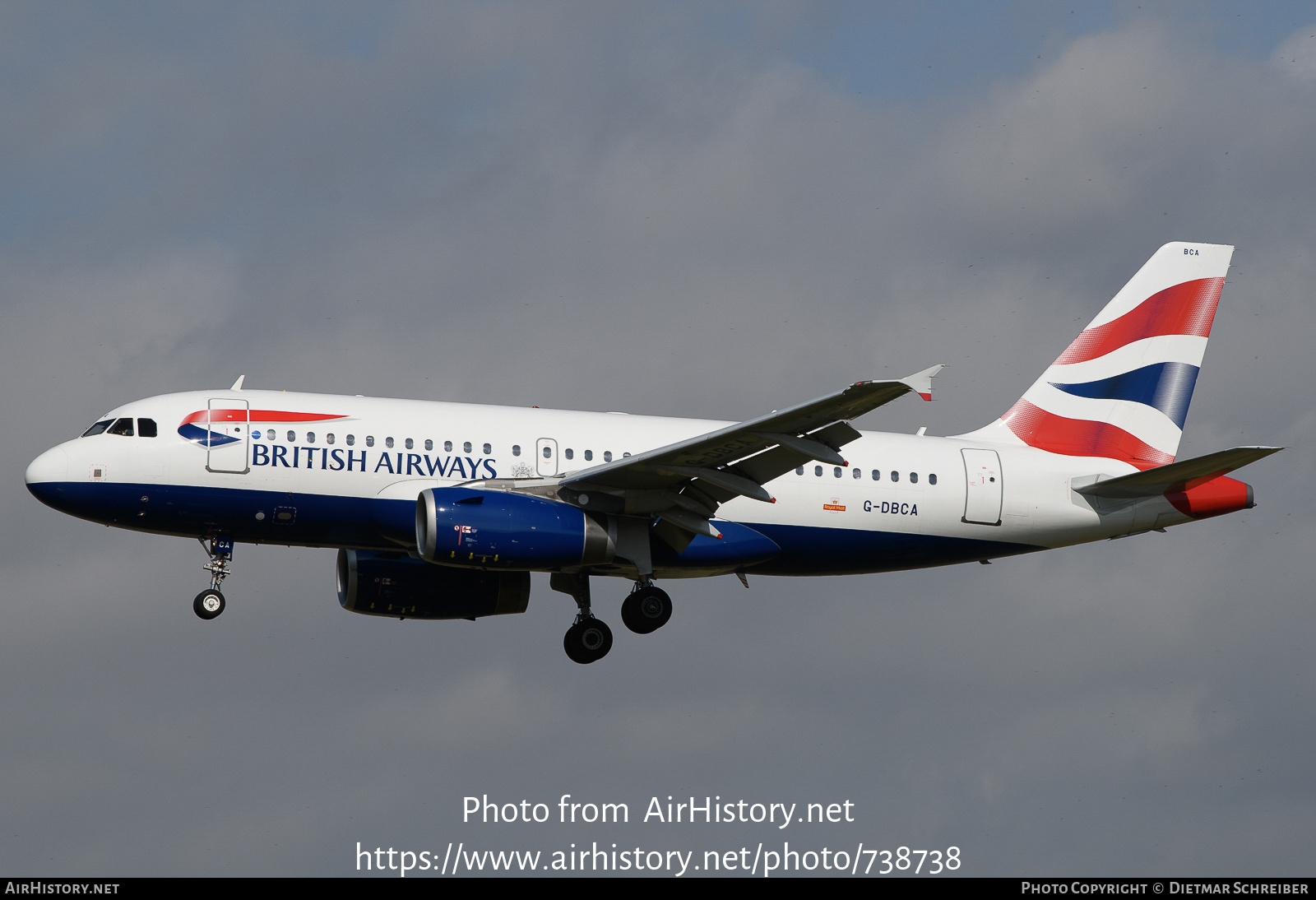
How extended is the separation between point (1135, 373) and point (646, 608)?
13636 mm

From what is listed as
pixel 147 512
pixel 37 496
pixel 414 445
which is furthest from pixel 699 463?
pixel 37 496

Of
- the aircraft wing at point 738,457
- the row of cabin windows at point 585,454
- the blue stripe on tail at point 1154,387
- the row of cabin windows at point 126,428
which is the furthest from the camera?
the blue stripe on tail at point 1154,387

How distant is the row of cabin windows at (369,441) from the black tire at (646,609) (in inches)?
162

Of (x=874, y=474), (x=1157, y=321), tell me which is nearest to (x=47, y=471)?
(x=874, y=474)

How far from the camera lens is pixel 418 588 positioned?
1446 inches

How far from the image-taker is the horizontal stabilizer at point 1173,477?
32.2 m

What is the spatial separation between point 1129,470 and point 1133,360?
3317 mm

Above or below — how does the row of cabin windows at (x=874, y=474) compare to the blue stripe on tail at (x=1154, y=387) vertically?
below

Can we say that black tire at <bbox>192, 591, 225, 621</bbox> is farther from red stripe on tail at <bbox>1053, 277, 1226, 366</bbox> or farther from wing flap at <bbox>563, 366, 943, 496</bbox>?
red stripe on tail at <bbox>1053, 277, 1226, 366</bbox>

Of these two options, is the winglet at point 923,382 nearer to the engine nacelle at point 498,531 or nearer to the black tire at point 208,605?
the engine nacelle at point 498,531

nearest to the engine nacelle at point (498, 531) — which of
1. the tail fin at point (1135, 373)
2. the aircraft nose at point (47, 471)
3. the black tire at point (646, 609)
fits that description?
the black tire at point (646, 609)

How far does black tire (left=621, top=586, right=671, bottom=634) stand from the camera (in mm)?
34625

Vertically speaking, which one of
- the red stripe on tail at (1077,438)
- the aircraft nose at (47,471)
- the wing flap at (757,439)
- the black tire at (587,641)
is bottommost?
the black tire at (587,641)

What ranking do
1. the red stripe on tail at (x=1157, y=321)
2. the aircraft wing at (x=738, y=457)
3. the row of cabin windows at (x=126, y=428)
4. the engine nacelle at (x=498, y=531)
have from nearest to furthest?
the aircraft wing at (x=738, y=457)
the engine nacelle at (x=498, y=531)
the row of cabin windows at (x=126, y=428)
the red stripe on tail at (x=1157, y=321)
